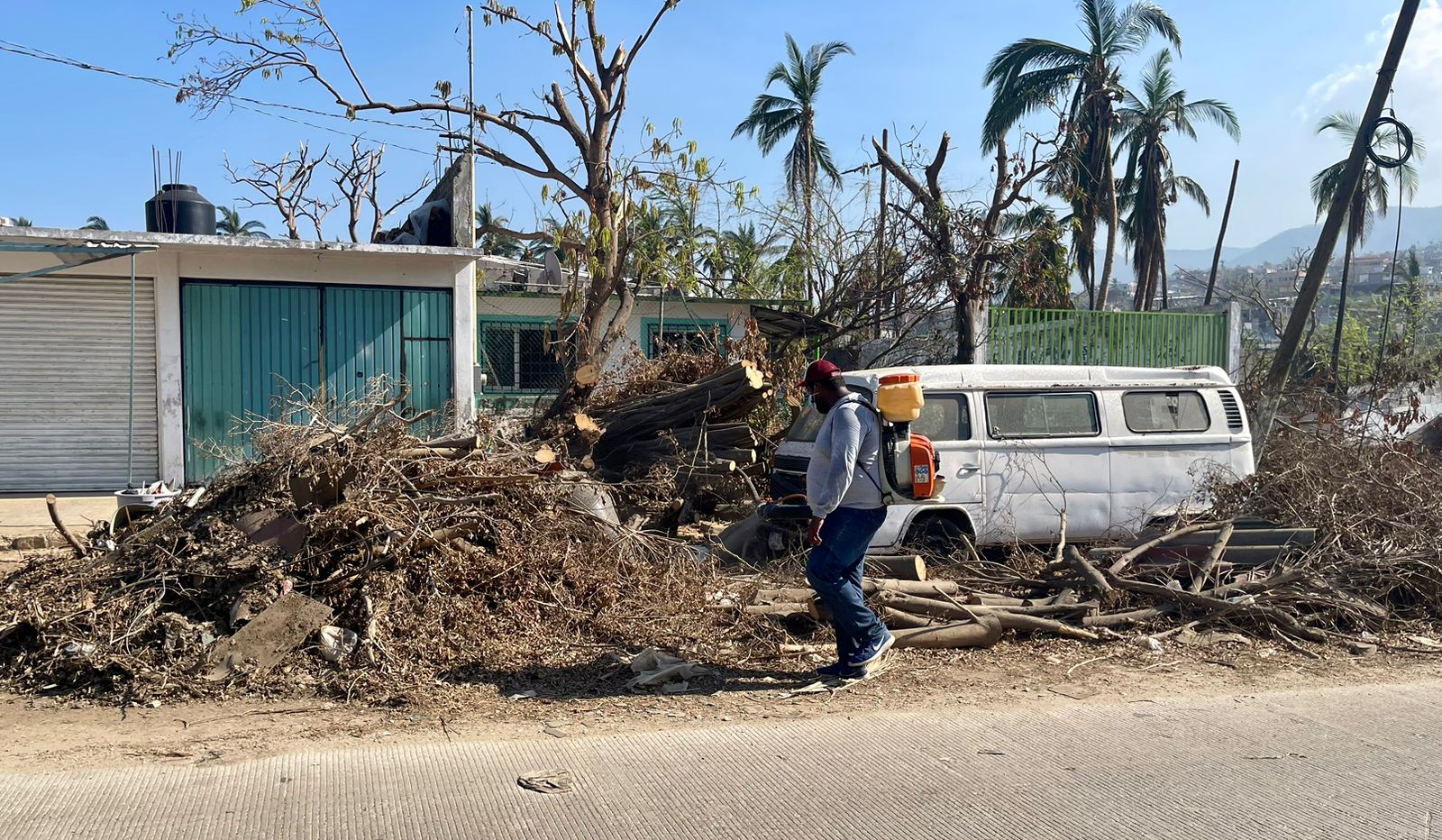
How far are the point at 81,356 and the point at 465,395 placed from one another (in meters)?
4.59

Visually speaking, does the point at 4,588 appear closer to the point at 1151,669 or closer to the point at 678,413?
the point at 678,413

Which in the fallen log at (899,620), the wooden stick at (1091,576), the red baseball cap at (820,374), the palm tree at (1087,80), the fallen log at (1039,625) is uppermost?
the palm tree at (1087,80)

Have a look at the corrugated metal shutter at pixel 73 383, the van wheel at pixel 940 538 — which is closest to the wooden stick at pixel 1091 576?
the van wheel at pixel 940 538

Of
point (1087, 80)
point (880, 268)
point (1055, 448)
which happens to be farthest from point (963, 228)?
point (1087, 80)

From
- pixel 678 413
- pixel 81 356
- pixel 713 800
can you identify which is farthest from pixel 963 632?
pixel 81 356

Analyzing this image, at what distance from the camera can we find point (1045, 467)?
888 cm

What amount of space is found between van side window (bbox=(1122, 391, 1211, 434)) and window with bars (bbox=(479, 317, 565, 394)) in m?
11.3

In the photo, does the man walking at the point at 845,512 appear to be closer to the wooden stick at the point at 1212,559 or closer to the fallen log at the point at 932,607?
the fallen log at the point at 932,607

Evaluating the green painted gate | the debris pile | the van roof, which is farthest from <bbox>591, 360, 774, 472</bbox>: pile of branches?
the green painted gate

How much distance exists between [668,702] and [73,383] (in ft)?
35.0

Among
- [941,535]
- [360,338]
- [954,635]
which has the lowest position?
[954,635]

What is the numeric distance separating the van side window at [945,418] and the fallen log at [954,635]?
7.63 feet

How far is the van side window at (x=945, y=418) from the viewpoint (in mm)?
8766

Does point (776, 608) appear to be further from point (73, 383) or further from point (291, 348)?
point (73, 383)
